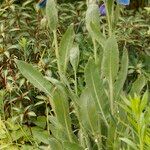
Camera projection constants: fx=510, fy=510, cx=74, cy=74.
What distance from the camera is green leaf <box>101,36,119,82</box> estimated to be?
5.94 ft

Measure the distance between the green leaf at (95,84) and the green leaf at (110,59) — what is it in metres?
0.03

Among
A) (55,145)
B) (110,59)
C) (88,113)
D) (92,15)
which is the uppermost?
(92,15)

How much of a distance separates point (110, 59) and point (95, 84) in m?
0.11

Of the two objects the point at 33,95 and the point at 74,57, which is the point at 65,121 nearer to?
Result: the point at 74,57

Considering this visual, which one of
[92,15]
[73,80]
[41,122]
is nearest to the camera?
[92,15]

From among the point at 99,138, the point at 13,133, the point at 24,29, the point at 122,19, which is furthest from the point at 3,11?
the point at 99,138

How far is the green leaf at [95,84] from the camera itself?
1.84 metres

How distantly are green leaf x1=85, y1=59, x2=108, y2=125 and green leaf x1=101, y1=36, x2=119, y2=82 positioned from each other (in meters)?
0.03

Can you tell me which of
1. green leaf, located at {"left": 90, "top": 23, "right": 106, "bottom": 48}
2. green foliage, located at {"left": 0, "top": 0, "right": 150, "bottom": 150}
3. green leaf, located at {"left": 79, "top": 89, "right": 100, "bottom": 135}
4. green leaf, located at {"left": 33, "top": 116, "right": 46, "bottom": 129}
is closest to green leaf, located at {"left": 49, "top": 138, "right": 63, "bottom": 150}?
green foliage, located at {"left": 0, "top": 0, "right": 150, "bottom": 150}

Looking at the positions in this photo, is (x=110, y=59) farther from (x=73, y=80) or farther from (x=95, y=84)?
(x=73, y=80)

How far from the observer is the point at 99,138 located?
1.91 meters

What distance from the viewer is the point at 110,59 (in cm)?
184

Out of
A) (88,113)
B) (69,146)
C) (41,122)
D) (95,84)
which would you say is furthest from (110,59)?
(41,122)

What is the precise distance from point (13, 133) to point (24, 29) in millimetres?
866
